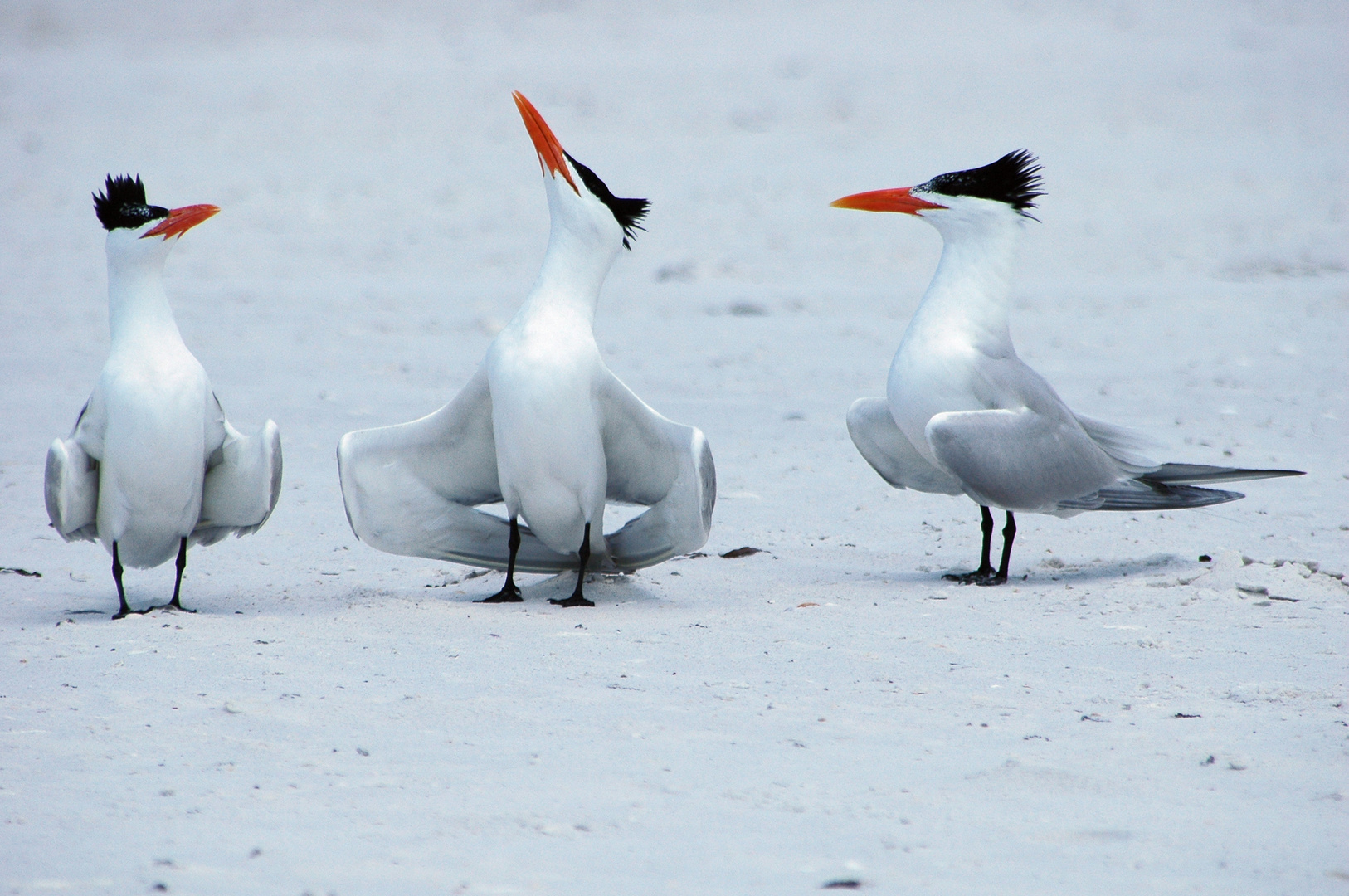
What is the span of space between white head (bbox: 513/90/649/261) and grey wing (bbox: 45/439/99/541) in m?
1.65

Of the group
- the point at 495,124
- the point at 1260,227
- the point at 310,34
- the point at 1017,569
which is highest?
the point at 310,34

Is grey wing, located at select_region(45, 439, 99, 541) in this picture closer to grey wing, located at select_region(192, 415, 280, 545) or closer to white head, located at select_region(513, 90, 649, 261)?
grey wing, located at select_region(192, 415, 280, 545)

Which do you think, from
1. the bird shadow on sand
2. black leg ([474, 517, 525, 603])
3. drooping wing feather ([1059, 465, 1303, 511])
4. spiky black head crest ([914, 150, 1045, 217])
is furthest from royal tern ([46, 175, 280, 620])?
drooping wing feather ([1059, 465, 1303, 511])

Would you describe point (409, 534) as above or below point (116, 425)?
below

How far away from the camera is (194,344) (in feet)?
30.9

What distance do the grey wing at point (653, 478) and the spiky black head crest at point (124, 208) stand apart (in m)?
1.57

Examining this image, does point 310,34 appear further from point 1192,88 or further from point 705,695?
point 705,695

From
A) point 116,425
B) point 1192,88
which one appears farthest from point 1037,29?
point 116,425

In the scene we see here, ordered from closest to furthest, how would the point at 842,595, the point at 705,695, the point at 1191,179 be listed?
the point at 705,695 → the point at 842,595 → the point at 1191,179

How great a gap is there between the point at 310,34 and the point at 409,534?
21.9m

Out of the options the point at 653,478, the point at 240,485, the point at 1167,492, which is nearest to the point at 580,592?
the point at 653,478

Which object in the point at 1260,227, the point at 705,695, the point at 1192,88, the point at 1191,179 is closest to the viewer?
the point at 705,695

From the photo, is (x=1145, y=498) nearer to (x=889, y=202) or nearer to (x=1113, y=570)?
(x=1113, y=570)

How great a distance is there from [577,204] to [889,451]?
65.3 inches
